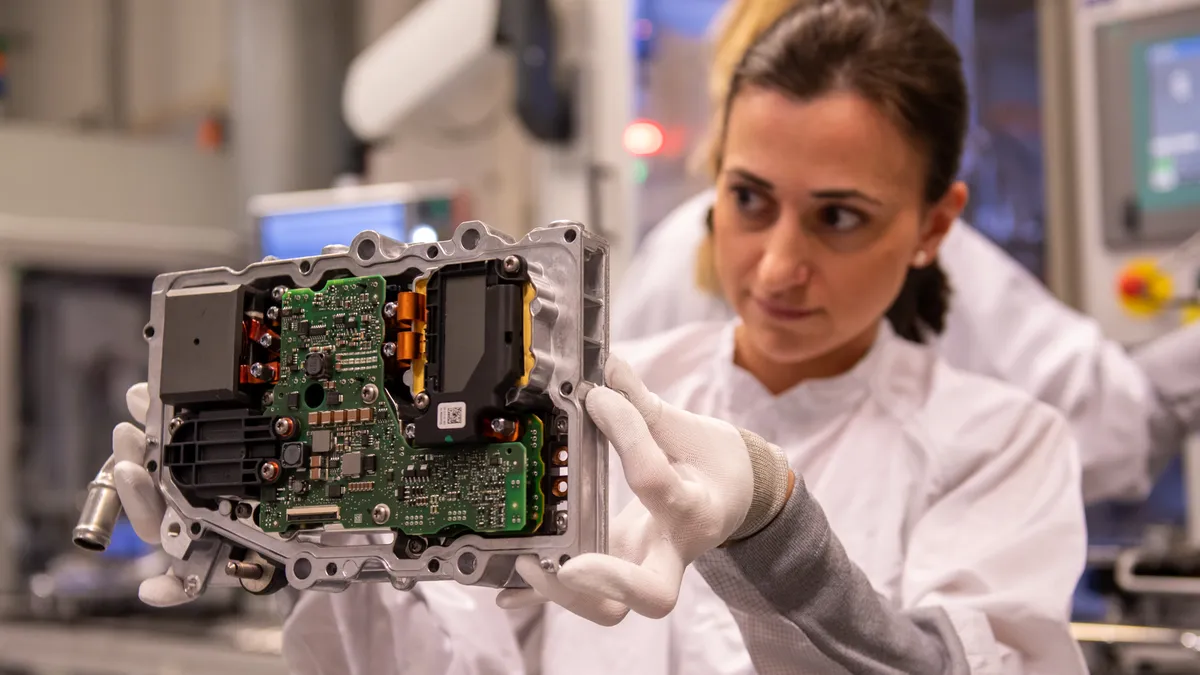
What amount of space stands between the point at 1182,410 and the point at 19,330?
382cm

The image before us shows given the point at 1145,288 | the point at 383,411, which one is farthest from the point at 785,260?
the point at 1145,288

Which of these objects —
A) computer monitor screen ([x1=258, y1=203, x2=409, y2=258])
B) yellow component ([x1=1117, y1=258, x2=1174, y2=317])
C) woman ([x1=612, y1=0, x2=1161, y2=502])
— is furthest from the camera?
computer monitor screen ([x1=258, y1=203, x2=409, y2=258])

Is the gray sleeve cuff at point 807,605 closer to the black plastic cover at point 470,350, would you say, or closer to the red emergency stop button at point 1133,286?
the black plastic cover at point 470,350

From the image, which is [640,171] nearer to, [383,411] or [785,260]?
[785,260]

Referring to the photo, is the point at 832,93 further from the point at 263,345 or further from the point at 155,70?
the point at 155,70

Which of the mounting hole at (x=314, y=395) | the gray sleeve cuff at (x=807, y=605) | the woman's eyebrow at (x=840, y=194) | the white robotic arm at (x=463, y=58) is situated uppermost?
the white robotic arm at (x=463, y=58)

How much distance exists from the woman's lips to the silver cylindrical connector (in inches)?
25.9

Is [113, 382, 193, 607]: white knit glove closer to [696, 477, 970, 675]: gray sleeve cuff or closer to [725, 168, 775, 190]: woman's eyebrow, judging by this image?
[696, 477, 970, 675]: gray sleeve cuff

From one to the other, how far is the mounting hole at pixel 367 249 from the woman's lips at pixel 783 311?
44 centimetres

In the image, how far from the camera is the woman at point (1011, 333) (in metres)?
2.06

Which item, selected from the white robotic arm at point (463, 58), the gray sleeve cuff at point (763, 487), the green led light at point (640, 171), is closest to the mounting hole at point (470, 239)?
the gray sleeve cuff at point (763, 487)

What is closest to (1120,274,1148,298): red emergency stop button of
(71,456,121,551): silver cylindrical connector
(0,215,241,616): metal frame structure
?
(71,456,121,551): silver cylindrical connector

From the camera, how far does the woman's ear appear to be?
135 centimetres

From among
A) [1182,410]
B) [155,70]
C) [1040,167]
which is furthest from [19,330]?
[1182,410]
